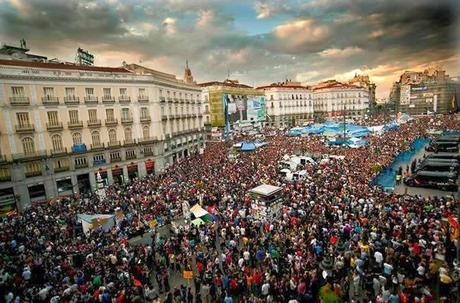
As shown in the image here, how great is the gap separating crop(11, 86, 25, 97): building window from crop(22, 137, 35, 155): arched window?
4636 mm

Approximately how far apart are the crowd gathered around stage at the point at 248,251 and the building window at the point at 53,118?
12.2 metres

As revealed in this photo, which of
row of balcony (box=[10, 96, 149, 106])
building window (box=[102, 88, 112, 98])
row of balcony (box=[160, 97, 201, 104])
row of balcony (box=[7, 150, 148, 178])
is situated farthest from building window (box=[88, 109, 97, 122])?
row of balcony (box=[160, 97, 201, 104])

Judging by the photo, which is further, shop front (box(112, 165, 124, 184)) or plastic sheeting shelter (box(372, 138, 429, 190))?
shop front (box(112, 165, 124, 184))

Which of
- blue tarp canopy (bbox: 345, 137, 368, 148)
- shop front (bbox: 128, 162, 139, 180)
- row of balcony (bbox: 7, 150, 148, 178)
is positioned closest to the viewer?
row of balcony (bbox: 7, 150, 148, 178)

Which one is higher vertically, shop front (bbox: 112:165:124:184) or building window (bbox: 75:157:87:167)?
building window (bbox: 75:157:87:167)

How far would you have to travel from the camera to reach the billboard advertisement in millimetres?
69344

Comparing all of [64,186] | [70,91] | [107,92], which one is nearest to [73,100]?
[70,91]

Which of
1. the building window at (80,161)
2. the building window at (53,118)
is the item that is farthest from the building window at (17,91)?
the building window at (80,161)

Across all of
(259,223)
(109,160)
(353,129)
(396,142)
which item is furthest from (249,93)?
(259,223)

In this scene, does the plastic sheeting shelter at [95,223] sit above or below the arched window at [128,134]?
below

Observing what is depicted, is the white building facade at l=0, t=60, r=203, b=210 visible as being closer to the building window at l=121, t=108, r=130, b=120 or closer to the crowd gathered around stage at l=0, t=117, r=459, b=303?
the building window at l=121, t=108, r=130, b=120

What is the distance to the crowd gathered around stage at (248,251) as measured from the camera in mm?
11633

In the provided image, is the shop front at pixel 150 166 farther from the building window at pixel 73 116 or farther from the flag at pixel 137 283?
the flag at pixel 137 283

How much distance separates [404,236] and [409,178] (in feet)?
49.8
